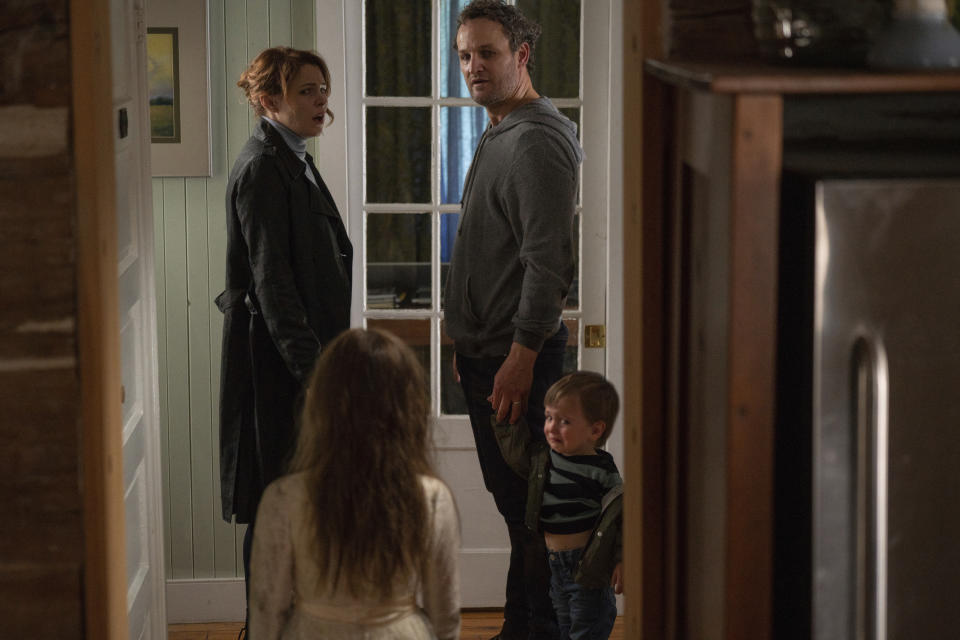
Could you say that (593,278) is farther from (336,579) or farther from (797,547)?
(797,547)

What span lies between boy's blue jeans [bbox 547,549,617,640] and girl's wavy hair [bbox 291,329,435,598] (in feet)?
3.00

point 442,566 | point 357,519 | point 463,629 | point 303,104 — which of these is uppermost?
point 303,104

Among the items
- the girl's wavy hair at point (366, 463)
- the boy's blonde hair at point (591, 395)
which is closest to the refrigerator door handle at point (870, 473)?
the girl's wavy hair at point (366, 463)

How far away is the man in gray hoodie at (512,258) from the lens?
2.89 m

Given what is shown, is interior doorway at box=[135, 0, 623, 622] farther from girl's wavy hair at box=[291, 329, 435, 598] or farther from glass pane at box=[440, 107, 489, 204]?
girl's wavy hair at box=[291, 329, 435, 598]

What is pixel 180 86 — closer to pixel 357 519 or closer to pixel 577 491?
pixel 577 491

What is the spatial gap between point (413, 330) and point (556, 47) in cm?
95

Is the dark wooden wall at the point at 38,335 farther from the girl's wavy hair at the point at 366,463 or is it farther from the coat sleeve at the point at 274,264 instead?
the coat sleeve at the point at 274,264

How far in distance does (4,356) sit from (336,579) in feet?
1.97

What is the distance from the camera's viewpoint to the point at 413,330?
3760 millimetres

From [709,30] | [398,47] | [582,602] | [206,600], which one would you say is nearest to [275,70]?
[398,47]

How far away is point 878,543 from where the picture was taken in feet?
4.42

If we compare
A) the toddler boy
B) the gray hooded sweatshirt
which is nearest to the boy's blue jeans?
the toddler boy

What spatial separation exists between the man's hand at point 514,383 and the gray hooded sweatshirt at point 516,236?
3cm
